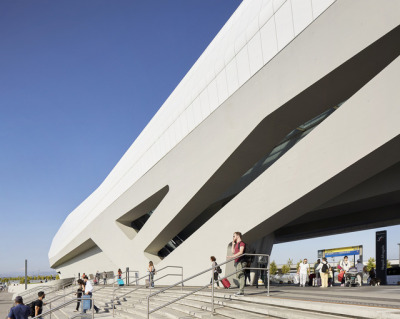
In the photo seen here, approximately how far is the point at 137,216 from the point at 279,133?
13270 mm

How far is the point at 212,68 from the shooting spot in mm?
16234

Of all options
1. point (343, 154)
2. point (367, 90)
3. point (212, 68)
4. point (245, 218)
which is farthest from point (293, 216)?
point (212, 68)

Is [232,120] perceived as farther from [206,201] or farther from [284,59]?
[206,201]

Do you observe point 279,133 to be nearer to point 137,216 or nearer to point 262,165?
point 262,165

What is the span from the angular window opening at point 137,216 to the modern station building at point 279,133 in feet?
0.72

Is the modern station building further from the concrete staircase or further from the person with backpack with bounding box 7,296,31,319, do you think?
the person with backpack with bounding box 7,296,31,319

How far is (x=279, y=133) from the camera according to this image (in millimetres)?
13406

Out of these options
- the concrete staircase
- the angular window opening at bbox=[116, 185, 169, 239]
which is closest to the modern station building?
the angular window opening at bbox=[116, 185, 169, 239]

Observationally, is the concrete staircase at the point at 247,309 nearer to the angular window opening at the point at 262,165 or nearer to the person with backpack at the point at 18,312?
the person with backpack at the point at 18,312

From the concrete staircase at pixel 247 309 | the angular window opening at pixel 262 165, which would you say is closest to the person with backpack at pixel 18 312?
the concrete staircase at pixel 247 309

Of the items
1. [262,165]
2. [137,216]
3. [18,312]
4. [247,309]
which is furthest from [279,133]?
[137,216]

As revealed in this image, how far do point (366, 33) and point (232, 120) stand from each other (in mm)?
5590

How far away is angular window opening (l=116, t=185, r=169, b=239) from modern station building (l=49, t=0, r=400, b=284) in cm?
22

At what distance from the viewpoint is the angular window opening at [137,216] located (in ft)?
70.5
